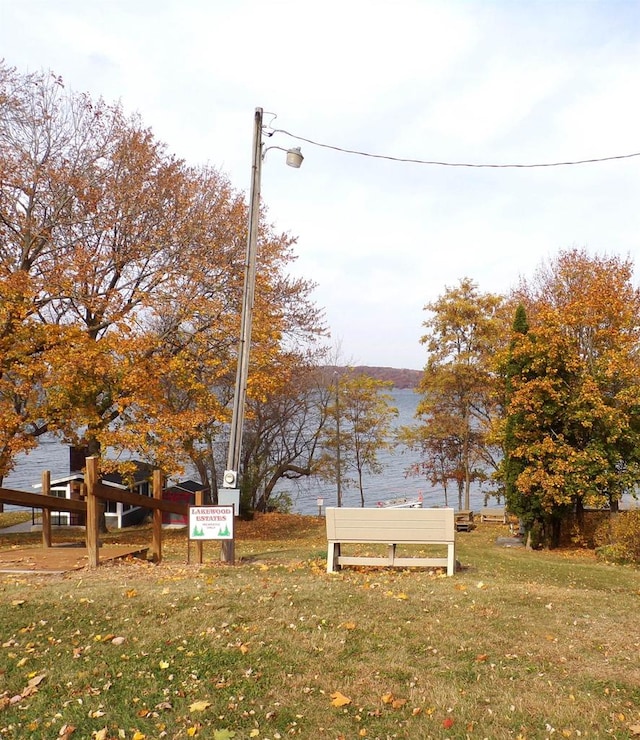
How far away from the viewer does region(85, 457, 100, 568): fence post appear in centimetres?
832

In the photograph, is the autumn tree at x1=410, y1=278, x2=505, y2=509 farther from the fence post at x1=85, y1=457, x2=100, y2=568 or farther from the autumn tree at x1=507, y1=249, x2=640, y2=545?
the fence post at x1=85, y1=457, x2=100, y2=568

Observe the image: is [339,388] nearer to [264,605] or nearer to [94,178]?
[94,178]

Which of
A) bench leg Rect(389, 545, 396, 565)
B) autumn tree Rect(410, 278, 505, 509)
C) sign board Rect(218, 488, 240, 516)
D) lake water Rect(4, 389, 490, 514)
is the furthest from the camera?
lake water Rect(4, 389, 490, 514)

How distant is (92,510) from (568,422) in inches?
680

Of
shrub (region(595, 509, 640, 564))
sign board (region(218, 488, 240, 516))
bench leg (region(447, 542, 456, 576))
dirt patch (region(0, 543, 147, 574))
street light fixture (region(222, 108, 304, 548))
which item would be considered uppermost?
street light fixture (region(222, 108, 304, 548))

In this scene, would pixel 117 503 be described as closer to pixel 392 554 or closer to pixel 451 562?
pixel 392 554

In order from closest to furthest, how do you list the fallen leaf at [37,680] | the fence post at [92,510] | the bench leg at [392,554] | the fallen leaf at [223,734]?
the fallen leaf at [223,734] → the fallen leaf at [37,680] → the fence post at [92,510] → the bench leg at [392,554]

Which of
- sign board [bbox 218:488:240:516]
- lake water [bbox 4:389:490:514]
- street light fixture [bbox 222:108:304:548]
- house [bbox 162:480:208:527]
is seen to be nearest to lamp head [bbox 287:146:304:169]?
street light fixture [bbox 222:108:304:548]

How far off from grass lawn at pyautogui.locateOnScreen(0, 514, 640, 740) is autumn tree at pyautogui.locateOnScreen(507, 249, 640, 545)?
1402 centimetres

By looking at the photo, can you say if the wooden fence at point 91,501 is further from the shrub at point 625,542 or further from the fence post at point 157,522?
the shrub at point 625,542

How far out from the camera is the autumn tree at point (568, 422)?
20.5 meters

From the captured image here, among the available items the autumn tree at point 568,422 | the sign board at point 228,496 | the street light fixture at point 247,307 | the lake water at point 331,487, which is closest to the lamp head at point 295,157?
the street light fixture at point 247,307

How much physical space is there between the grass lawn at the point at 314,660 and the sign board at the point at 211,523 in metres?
2.10

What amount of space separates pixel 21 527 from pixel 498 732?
3097cm
